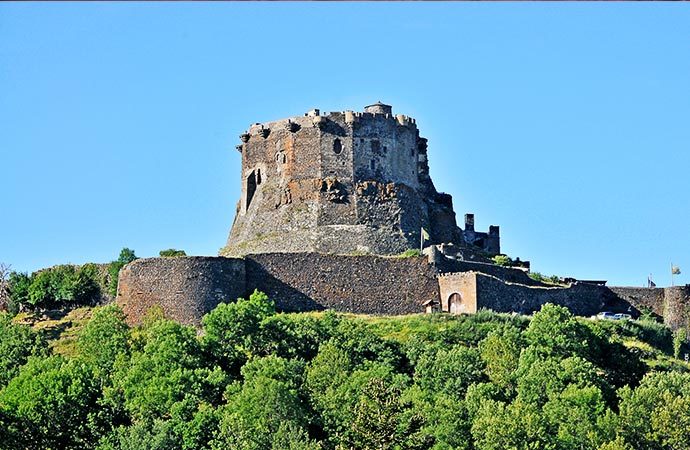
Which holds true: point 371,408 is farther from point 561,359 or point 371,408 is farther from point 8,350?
point 8,350

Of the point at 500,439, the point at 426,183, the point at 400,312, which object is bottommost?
the point at 500,439

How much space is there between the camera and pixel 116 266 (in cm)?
10881

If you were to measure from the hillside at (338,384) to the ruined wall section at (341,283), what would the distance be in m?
1.79

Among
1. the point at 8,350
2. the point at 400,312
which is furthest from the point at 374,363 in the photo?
the point at 8,350

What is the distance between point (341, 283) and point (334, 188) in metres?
9.08

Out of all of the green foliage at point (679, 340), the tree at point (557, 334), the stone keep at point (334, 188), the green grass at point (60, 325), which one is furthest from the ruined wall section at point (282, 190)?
the green foliage at point (679, 340)

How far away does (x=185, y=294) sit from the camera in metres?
102

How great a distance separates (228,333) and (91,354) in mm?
7214

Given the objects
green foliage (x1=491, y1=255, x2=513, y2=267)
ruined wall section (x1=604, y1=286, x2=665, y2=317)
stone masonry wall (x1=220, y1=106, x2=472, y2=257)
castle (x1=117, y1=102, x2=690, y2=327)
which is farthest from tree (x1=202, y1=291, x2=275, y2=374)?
ruined wall section (x1=604, y1=286, x2=665, y2=317)

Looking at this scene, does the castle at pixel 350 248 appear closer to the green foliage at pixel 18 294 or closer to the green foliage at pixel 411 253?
the green foliage at pixel 411 253

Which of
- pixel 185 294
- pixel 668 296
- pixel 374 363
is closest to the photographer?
pixel 374 363

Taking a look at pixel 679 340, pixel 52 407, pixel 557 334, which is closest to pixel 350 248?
pixel 557 334

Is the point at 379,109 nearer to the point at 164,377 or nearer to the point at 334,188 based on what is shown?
the point at 334,188

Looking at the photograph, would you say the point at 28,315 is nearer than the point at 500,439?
No
